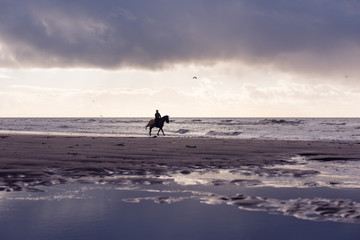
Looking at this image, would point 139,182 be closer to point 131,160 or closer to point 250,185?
point 250,185

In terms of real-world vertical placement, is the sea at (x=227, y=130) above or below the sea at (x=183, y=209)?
above

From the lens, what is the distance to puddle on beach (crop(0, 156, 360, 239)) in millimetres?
4234

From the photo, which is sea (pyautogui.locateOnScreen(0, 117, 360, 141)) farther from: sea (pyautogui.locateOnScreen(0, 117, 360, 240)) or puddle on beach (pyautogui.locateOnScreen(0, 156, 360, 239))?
puddle on beach (pyautogui.locateOnScreen(0, 156, 360, 239))

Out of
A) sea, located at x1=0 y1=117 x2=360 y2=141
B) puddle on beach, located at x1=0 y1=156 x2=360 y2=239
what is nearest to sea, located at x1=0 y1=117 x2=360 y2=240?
puddle on beach, located at x1=0 y1=156 x2=360 y2=239

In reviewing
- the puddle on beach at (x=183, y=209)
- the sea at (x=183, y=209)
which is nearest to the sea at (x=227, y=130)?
the sea at (x=183, y=209)

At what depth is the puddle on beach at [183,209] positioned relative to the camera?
423 cm

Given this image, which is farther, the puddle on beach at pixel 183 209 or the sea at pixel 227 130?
the sea at pixel 227 130

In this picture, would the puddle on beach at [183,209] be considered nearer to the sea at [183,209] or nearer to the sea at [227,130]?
the sea at [183,209]

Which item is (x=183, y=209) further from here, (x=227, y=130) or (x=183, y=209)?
(x=227, y=130)

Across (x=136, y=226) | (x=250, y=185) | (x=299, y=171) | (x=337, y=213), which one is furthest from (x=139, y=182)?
(x=299, y=171)

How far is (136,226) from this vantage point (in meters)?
4.44

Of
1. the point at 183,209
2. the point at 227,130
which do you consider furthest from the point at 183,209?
the point at 227,130

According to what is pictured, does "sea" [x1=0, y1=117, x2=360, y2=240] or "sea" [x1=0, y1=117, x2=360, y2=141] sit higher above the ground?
"sea" [x1=0, y1=117, x2=360, y2=141]

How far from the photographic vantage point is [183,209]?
5.42m
